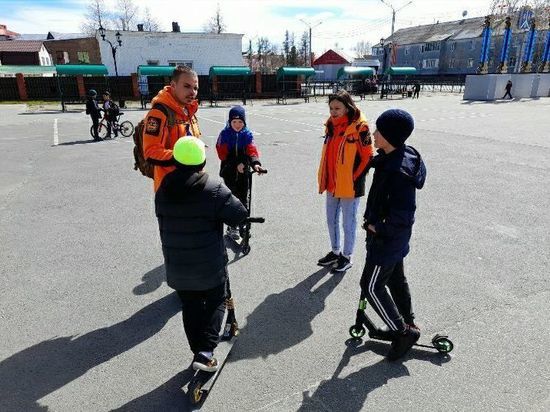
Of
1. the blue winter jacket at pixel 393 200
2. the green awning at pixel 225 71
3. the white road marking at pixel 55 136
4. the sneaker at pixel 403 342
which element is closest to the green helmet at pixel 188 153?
the blue winter jacket at pixel 393 200

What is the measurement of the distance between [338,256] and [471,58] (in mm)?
73818

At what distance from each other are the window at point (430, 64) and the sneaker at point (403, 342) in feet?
257

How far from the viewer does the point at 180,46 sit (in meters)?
41.6

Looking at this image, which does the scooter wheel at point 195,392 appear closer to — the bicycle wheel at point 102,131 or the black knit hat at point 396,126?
the black knit hat at point 396,126

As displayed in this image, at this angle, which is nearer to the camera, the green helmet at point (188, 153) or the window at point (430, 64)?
the green helmet at point (188, 153)

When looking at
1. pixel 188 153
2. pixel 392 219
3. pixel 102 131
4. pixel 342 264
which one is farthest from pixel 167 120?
pixel 102 131

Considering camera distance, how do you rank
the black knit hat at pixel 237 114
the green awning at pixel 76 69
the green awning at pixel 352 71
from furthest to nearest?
the green awning at pixel 352 71 → the green awning at pixel 76 69 → the black knit hat at pixel 237 114

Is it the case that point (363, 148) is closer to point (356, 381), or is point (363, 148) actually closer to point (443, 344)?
point (443, 344)

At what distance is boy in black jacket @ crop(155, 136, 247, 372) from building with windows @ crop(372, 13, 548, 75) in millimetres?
63572

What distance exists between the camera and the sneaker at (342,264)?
4.52 m

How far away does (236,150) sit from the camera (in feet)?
15.8

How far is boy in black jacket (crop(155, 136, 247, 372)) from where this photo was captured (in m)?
2.44

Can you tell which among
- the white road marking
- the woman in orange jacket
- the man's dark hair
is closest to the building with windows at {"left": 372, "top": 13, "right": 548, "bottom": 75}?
the white road marking

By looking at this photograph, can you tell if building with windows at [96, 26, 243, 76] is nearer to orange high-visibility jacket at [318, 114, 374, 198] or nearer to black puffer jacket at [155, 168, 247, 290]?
orange high-visibility jacket at [318, 114, 374, 198]
